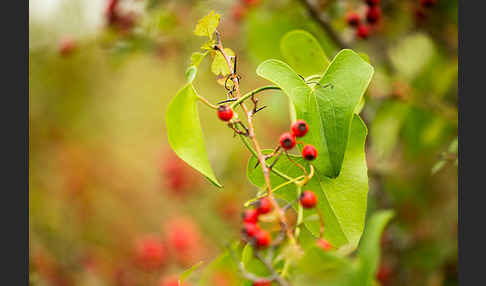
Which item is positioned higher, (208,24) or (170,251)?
(208,24)

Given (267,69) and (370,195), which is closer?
(267,69)

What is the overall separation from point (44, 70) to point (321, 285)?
53.8 inches

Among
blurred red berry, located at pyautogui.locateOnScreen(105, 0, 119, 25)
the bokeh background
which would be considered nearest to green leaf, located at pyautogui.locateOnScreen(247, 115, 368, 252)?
the bokeh background

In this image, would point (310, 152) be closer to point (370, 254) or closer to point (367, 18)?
point (370, 254)

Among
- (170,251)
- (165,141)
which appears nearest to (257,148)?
(170,251)

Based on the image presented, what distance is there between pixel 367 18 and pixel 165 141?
111cm

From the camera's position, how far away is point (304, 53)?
1.74 ft

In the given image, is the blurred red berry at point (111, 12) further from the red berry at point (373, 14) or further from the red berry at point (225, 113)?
the red berry at point (225, 113)

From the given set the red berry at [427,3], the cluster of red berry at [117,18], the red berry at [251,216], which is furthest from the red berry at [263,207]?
the cluster of red berry at [117,18]

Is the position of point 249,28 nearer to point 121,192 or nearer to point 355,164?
point 355,164

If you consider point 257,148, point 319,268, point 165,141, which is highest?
point 257,148

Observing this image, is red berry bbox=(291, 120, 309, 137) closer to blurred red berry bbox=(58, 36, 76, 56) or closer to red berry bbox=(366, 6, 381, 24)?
red berry bbox=(366, 6, 381, 24)

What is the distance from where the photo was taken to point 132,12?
954mm

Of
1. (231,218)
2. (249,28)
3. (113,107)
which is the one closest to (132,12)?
(249,28)
